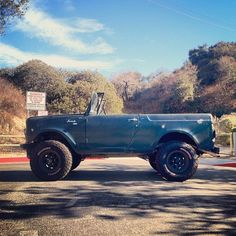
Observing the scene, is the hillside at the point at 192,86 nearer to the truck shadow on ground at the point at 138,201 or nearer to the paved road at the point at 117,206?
the truck shadow on ground at the point at 138,201

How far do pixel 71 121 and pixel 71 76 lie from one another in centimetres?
2134

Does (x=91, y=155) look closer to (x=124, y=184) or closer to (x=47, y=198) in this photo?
(x=124, y=184)

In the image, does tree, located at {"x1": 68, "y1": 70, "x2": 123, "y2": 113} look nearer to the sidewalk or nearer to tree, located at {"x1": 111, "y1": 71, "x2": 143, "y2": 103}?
the sidewalk

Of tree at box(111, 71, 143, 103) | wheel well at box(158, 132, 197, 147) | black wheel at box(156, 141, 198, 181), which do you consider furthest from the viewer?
tree at box(111, 71, 143, 103)

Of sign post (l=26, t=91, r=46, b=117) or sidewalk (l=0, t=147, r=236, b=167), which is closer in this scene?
sidewalk (l=0, t=147, r=236, b=167)

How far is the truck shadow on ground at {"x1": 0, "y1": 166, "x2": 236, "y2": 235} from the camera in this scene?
495 centimetres

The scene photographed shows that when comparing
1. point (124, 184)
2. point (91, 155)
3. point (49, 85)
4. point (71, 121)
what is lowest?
point (124, 184)

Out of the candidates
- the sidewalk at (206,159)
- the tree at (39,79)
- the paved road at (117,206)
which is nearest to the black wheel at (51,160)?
the paved road at (117,206)

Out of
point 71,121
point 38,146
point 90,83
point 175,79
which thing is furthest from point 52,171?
point 175,79

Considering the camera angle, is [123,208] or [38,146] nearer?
[123,208]

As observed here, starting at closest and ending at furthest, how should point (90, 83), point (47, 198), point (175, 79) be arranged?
point (47, 198), point (90, 83), point (175, 79)

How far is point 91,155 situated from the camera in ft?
27.5

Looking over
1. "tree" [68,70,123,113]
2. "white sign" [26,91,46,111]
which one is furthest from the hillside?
"white sign" [26,91,46,111]

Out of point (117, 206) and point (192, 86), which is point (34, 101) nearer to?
point (117, 206)
